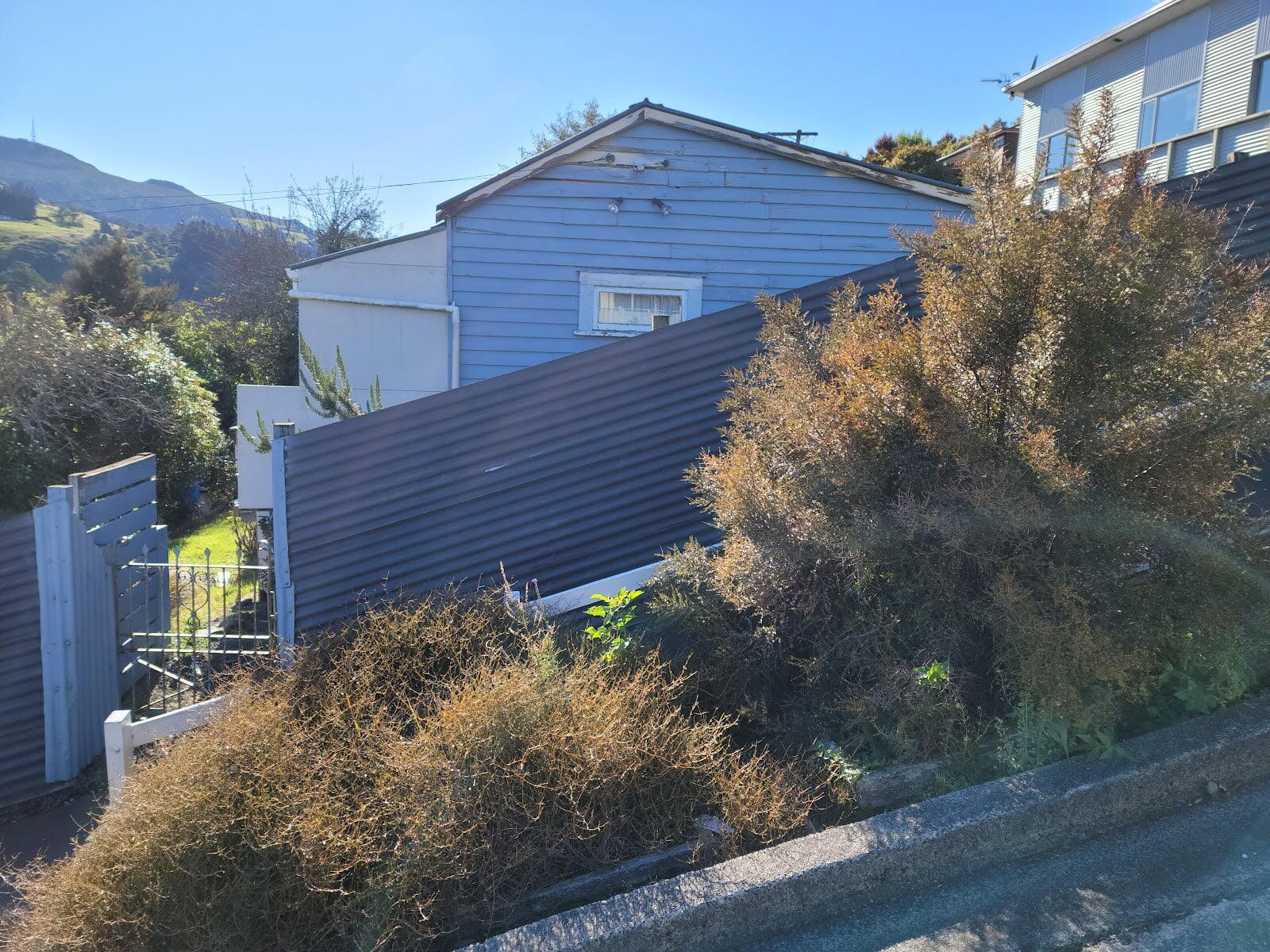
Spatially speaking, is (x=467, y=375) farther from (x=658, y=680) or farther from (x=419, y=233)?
(x=658, y=680)

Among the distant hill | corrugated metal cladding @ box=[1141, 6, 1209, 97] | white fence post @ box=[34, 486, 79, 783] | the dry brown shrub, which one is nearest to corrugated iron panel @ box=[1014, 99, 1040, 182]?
corrugated metal cladding @ box=[1141, 6, 1209, 97]

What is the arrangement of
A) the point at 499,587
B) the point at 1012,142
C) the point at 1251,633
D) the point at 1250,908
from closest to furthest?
the point at 1250,908, the point at 1251,633, the point at 499,587, the point at 1012,142

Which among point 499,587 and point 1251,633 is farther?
point 499,587

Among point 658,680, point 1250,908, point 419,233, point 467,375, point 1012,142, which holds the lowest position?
point 1250,908

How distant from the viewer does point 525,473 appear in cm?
484

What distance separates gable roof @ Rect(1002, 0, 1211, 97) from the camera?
14297 millimetres

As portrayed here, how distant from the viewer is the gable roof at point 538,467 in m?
4.76

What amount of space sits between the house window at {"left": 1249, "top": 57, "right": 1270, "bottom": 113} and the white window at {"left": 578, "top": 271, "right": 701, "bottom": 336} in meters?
12.1

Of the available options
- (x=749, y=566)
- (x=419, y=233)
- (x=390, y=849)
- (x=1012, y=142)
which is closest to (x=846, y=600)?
(x=749, y=566)

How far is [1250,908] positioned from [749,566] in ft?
6.14

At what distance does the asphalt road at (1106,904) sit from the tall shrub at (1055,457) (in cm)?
45

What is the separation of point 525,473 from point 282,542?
157cm

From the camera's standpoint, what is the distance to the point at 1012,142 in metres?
21.5

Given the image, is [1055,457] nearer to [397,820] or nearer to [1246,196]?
[397,820]
